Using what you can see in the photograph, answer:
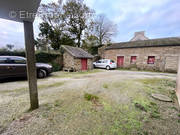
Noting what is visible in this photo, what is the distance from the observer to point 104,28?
16.0m

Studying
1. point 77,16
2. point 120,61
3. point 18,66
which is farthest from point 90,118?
point 77,16

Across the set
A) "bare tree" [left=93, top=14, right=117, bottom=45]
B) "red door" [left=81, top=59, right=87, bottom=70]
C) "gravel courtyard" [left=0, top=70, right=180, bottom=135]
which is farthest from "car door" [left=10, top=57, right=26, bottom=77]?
"bare tree" [left=93, top=14, right=117, bottom=45]

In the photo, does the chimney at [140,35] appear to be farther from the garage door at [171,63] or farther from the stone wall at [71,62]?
the stone wall at [71,62]

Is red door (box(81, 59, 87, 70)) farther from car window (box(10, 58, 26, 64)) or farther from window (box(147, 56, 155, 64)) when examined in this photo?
window (box(147, 56, 155, 64))

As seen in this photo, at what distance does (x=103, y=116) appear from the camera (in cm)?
194

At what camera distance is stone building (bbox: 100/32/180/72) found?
9.05 metres

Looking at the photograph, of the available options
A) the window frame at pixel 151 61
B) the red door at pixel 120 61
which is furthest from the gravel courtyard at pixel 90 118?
the red door at pixel 120 61

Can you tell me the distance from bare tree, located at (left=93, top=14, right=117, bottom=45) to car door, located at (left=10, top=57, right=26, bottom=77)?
14146 millimetres

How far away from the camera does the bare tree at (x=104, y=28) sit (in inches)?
619

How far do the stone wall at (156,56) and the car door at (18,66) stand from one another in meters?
11.9

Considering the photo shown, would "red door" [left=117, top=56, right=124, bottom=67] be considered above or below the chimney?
below

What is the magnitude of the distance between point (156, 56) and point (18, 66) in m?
14.3

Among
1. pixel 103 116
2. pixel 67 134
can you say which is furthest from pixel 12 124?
pixel 103 116

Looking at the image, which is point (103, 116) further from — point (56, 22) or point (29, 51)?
point (56, 22)
